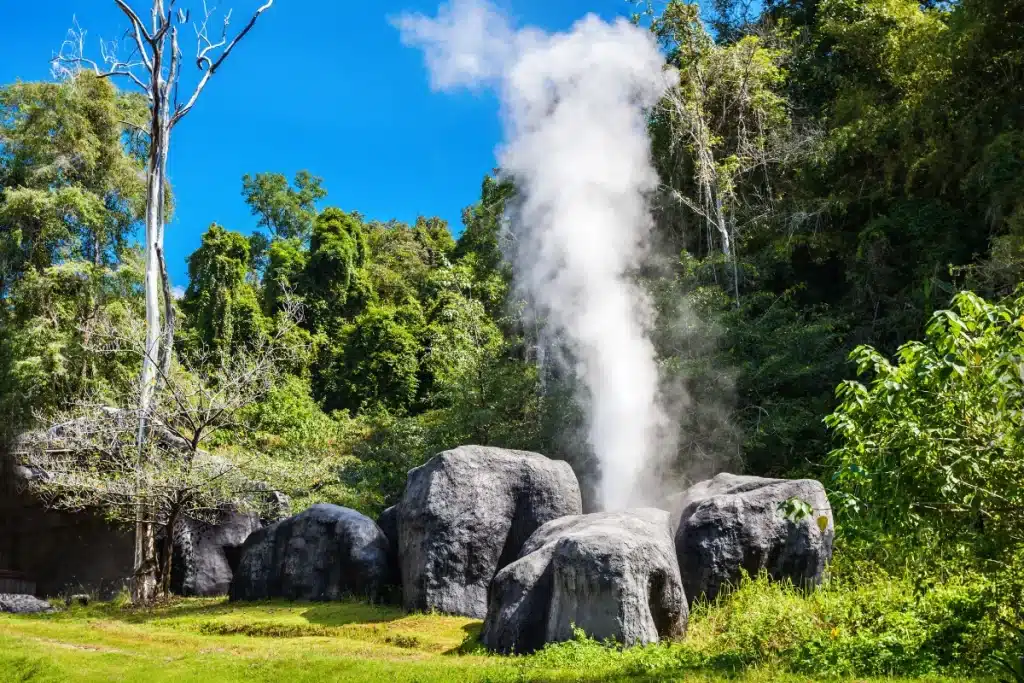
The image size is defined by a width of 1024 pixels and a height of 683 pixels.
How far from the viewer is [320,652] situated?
9742 millimetres

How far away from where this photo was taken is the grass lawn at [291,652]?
27.2 feet

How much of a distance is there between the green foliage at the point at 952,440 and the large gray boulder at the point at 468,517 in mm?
6753

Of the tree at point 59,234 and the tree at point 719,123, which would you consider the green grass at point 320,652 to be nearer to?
the tree at point 59,234

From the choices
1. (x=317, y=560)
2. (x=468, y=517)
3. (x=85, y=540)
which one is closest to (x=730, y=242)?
(x=468, y=517)

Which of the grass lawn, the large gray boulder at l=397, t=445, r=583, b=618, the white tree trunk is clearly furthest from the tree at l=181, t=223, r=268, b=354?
the large gray boulder at l=397, t=445, r=583, b=618

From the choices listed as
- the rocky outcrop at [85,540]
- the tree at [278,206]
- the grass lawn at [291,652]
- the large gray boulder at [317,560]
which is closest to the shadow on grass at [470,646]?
the grass lawn at [291,652]

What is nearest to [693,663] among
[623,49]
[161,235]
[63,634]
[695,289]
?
[63,634]

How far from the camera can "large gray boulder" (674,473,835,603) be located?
1190cm

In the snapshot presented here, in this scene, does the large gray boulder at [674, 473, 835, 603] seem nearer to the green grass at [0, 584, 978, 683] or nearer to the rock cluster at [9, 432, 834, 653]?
the rock cluster at [9, 432, 834, 653]

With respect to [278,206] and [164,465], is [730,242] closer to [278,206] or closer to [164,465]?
[164,465]

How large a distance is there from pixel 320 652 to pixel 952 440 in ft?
22.1

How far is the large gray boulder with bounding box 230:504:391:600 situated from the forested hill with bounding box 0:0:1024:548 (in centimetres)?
251

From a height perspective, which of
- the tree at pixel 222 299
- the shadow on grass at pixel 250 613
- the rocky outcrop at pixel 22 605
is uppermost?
the tree at pixel 222 299

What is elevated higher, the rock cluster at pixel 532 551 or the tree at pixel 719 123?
the tree at pixel 719 123
